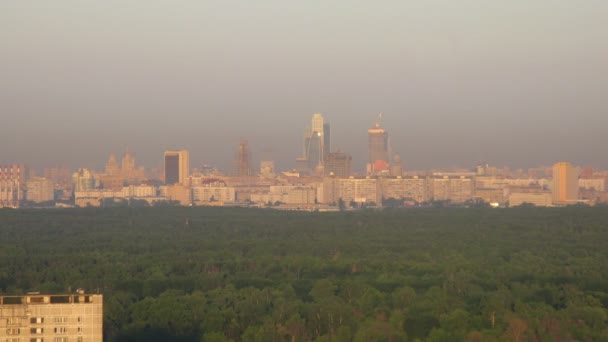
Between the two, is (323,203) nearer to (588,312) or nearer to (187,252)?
(187,252)

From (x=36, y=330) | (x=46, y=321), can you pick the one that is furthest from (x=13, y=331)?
(x=46, y=321)

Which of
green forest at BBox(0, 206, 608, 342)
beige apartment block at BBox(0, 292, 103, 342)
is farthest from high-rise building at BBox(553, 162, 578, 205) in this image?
beige apartment block at BBox(0, 292, 103, 342)

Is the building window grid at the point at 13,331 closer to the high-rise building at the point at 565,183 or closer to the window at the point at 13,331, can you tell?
the window at the point at 13,331

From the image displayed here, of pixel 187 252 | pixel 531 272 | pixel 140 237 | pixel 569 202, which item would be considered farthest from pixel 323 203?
pixel 531 272

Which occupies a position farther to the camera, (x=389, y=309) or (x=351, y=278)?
(x=351, y=278)

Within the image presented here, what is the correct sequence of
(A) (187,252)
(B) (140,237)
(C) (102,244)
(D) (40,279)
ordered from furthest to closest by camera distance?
(B) (140,237), (C) (102,244), (A) (187,252), (D) (40,279)
